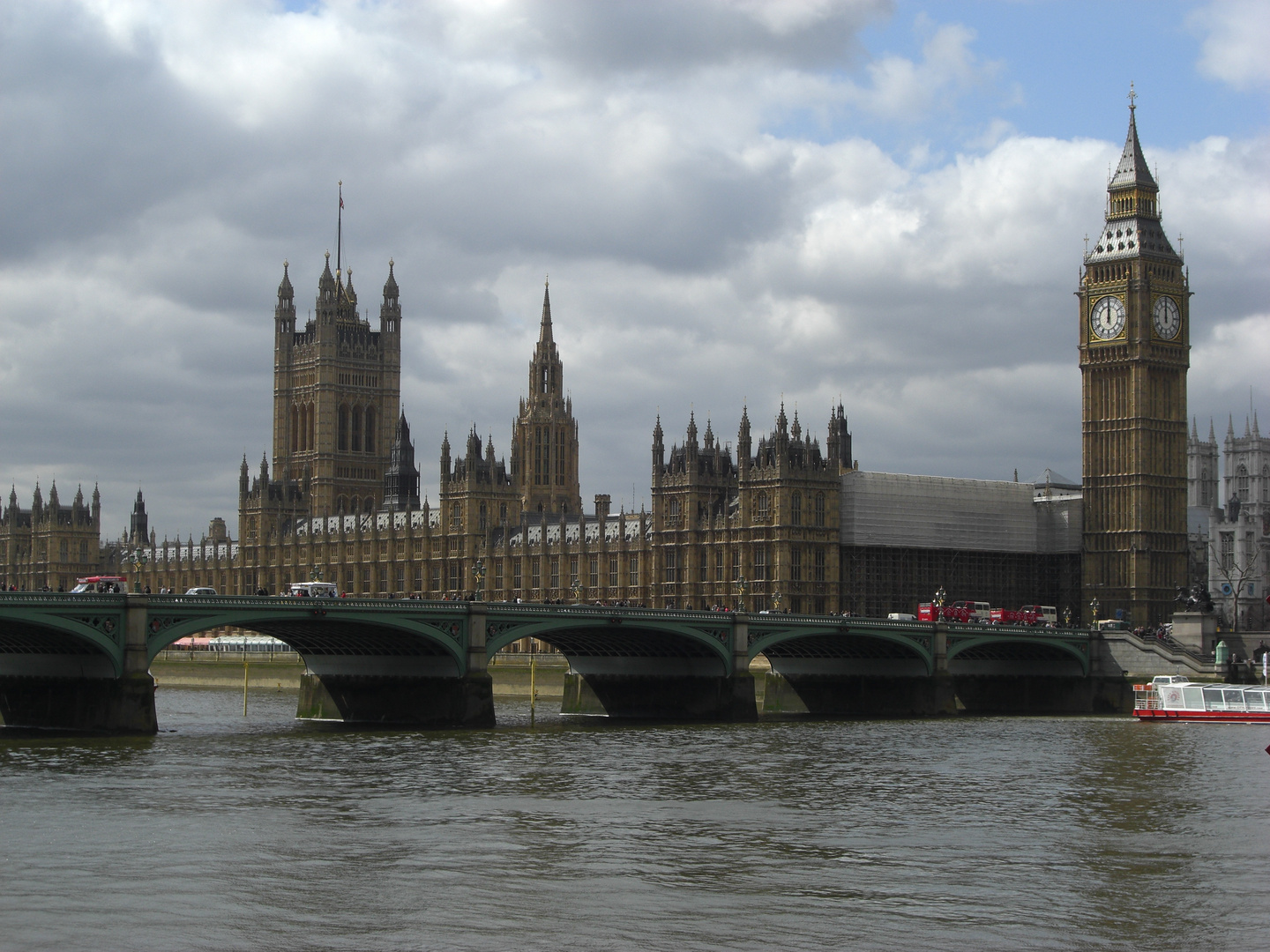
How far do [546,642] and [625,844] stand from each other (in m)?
46.1

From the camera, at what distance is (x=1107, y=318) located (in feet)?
456

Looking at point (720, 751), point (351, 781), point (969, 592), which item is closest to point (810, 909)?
point (351, 781)

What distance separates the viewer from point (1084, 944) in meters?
33.1

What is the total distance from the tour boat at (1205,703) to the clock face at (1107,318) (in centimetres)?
5209

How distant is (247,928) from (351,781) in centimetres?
2343

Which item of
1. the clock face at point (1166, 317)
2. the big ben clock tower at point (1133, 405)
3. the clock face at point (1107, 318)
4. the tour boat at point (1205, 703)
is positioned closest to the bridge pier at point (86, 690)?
the tour boat at point (1205, 703)

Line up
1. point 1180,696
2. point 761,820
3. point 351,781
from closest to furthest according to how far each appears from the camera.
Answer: point 761,820 → point 351,781 → point 1180,696

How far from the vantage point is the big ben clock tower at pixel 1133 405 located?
13725 cm

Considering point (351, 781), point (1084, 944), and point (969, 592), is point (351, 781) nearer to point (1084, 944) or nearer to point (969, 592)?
point (1084, 944)

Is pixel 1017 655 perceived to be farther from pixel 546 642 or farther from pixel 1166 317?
pixel 1166 317

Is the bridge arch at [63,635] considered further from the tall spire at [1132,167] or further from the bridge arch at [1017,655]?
the tall spire at [1132,167]

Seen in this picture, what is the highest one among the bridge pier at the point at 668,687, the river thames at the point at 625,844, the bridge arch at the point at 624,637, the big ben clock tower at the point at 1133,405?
the big ben clock tower at the point at 1133,405

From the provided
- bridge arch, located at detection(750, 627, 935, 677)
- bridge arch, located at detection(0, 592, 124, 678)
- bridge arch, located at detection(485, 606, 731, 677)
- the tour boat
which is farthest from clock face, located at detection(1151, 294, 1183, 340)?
bridge arch, located at detection(0, 592, 124, 678)

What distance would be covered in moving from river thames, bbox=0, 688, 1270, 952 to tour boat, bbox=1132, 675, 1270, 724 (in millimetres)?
15169
